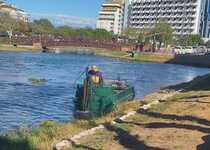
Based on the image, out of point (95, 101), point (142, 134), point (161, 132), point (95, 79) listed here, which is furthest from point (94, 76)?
point (142, 134)

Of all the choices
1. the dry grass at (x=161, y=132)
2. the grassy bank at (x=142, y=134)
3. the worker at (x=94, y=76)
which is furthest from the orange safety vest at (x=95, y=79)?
the grassy bank at (x=142, y=134)

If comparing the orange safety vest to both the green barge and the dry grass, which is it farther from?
the dry grass

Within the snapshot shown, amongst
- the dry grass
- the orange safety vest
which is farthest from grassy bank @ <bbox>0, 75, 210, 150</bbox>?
the orange safety vest

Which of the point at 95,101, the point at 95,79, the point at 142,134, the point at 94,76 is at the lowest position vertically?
the point at 95,101

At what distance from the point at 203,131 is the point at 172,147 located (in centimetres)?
272

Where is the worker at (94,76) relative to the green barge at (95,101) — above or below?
above

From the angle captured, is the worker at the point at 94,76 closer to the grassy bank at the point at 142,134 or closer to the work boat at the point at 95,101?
the work boat at the point at 95,101

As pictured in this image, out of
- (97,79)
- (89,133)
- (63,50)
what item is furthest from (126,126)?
(63,50)

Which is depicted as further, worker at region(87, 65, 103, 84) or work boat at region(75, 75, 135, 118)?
worker at region(87, 65, 103, 84)

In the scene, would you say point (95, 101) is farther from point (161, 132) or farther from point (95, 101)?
point (161, 132)

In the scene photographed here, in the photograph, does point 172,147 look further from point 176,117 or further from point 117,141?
point 176,117

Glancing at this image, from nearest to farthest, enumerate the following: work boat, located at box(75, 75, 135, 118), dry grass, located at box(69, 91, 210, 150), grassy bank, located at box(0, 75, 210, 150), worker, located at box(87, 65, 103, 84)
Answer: dry grass, located at box(69, 91, 210, 150) → grassy bank, located at box(0, 75, 210, 150) → work boat, located at box(75, 75, 135, 118) → worker, located at box(87, 65, 103, 84)

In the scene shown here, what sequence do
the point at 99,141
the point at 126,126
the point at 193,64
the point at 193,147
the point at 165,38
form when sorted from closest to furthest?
the point at 193,147 → the point at 99,141 → the point at 126,126 → the point at 193,64 → the point at 165,38

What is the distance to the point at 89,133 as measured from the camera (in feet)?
60.1
